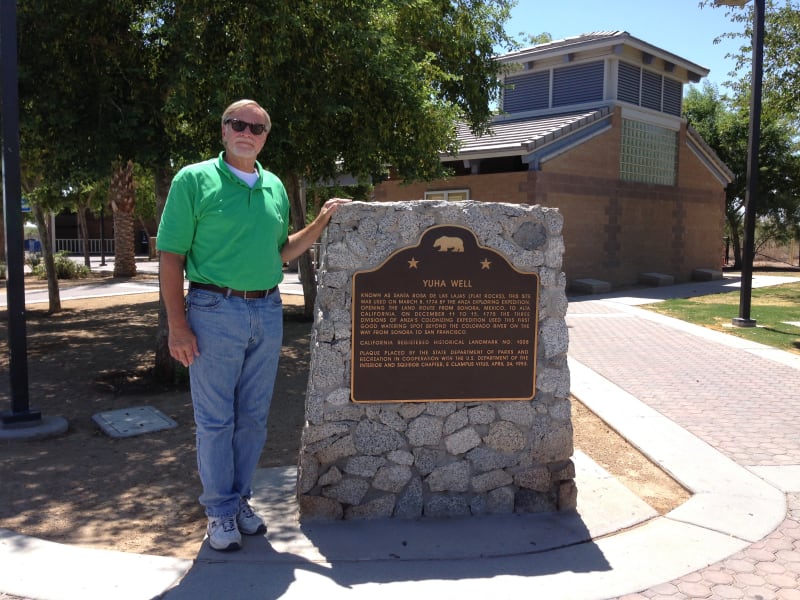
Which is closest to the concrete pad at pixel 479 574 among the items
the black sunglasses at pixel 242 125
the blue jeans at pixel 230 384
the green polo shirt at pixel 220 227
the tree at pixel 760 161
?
the blue jeans at pixel 230 384

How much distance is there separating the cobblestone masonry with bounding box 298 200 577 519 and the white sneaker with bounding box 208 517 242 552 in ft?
1.50

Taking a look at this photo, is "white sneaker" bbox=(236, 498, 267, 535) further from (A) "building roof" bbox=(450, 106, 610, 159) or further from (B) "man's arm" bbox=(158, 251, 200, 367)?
(A) "building roof" bbox=(450, 106, 610, 159)

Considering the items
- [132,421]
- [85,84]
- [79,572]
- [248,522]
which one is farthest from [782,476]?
[85,84]

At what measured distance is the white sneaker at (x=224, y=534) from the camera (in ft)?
11.2

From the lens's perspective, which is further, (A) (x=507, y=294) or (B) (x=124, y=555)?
(A) (x=507, y=294)

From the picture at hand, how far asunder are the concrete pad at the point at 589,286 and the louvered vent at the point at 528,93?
507cm

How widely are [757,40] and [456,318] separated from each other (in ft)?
30.7

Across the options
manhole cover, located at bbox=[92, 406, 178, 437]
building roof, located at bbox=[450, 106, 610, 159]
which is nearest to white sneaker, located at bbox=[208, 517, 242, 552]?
manhole cover, located at bbox=[92, 406, 178, 437]

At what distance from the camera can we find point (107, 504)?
13.6 feet

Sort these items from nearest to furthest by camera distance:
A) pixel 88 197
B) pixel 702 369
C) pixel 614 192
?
pixel 702 369, pixel 614 192, pixel 88 197

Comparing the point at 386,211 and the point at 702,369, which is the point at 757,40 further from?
the point at 386,211

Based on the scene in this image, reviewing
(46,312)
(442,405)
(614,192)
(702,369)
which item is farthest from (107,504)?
Result: (614,192)

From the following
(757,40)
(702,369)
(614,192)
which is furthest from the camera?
(614,192)

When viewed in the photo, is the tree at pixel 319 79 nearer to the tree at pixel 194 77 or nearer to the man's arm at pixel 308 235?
the tree at pixel 194 77
